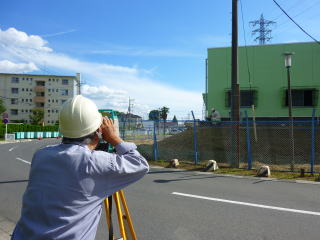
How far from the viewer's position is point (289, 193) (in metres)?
6.86

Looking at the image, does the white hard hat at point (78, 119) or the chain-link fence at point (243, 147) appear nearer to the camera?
the white hard hat at point (78, 119)

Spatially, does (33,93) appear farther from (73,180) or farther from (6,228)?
(73,180)

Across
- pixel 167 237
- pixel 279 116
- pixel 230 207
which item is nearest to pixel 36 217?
pixel 167 237

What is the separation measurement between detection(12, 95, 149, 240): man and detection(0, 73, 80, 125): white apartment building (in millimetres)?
63551

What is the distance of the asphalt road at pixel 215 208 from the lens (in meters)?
4.29

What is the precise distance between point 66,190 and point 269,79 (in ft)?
72.0

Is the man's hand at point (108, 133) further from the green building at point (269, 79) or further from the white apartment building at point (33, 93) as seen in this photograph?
the white apartment building at point (33, 93)

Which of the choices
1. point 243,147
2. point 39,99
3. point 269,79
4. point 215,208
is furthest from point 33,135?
point 215,208

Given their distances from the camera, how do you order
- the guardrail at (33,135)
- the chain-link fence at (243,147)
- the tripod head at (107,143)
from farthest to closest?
1. the guardrail at (33,135)
2. the chain-link fence at (243,147)
3. the tripod head at (107,143)

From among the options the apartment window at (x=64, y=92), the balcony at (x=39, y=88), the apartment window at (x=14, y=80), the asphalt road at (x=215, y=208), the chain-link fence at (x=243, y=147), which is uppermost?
the apartment window at (x=14, y=80)

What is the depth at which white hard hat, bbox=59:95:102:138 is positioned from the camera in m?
1.62

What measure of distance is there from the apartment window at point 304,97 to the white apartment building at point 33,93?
50.2 meters

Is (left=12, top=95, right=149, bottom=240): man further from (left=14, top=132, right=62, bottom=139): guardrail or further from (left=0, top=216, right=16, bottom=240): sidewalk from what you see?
(left=14, top=132, right=62, bottom=139): guardrail

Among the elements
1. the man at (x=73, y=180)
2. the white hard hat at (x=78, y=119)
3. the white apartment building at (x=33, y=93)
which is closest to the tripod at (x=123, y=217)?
the man at (x=73, y=180)
